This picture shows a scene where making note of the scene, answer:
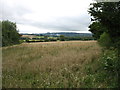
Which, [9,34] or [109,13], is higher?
[109,13]

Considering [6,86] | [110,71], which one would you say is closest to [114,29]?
[110,71]

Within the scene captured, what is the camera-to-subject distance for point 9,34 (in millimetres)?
32500

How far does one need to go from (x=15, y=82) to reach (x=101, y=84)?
325cm

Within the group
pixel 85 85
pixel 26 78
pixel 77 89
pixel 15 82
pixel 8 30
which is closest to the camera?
pixel 77 89

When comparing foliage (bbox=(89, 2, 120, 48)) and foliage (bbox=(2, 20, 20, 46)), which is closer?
foliage (bbox=(89, 2, 120, 48))

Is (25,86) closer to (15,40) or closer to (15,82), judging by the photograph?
(15,82)

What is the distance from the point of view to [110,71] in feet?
20.2

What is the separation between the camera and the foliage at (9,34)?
3110 cm

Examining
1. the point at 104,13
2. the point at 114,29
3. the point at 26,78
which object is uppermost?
the point at 104,13

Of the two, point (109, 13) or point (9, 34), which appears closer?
point (109, 13)

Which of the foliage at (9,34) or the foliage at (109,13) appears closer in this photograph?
the foliage at (109,13)

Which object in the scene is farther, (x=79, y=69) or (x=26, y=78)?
(x=79, y=69)

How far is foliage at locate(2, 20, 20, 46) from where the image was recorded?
102 ft

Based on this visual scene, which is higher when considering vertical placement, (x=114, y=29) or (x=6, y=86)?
(x=114, y=29)
